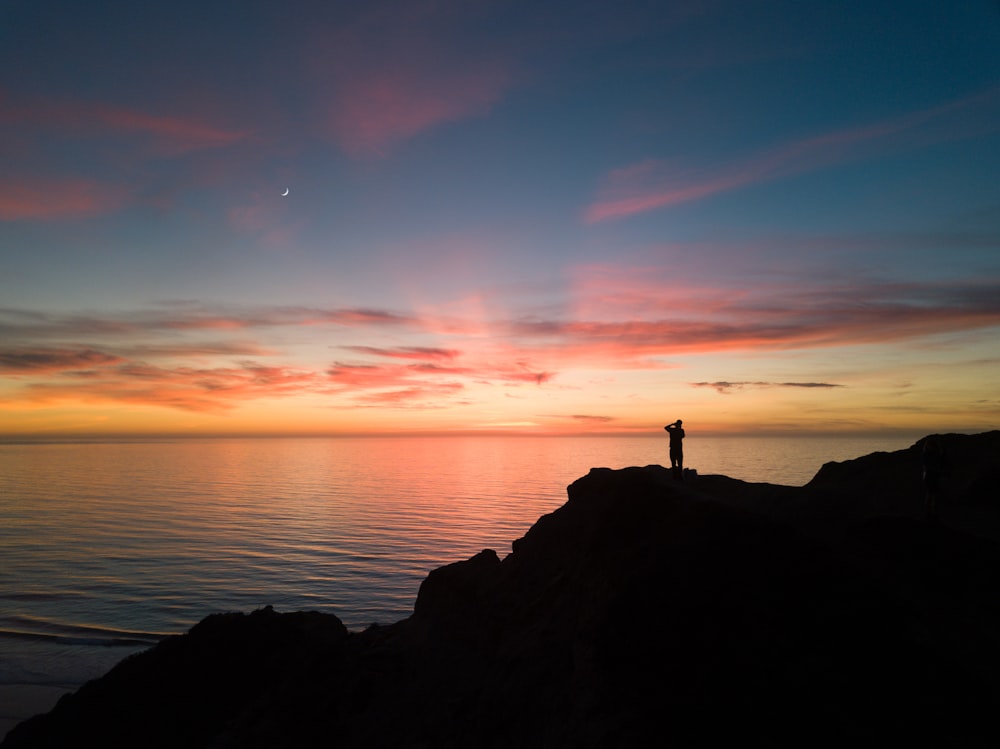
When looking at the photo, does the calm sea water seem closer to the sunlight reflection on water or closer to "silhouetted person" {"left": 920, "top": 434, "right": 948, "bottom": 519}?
the sunlight reflection on water

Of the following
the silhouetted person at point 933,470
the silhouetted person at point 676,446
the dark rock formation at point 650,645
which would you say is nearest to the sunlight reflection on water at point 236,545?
the dark rock formation at point 650,645

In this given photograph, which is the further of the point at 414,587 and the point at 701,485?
the point at 414,587

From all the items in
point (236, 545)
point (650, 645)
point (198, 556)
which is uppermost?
point (650, 645)

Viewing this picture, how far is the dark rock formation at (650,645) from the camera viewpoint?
9859 mm

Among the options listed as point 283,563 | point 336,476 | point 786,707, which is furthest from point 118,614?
point 336,476

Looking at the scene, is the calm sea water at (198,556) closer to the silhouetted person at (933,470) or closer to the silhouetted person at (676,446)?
the silhouetted person at (676,446)

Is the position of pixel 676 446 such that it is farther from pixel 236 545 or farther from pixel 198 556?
pixel 236 545

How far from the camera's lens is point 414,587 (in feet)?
136

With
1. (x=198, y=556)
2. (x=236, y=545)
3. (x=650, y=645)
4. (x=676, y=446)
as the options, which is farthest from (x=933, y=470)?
(x=236, y=545)

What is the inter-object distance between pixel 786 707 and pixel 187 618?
37786 millimetres

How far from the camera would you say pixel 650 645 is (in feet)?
38.2

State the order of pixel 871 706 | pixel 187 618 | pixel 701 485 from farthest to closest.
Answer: pixel 187 618, pixel 701 485, pixel 871 706

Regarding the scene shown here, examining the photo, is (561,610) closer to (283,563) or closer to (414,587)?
(414,587)

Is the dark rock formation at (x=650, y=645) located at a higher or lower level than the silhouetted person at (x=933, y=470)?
lower
